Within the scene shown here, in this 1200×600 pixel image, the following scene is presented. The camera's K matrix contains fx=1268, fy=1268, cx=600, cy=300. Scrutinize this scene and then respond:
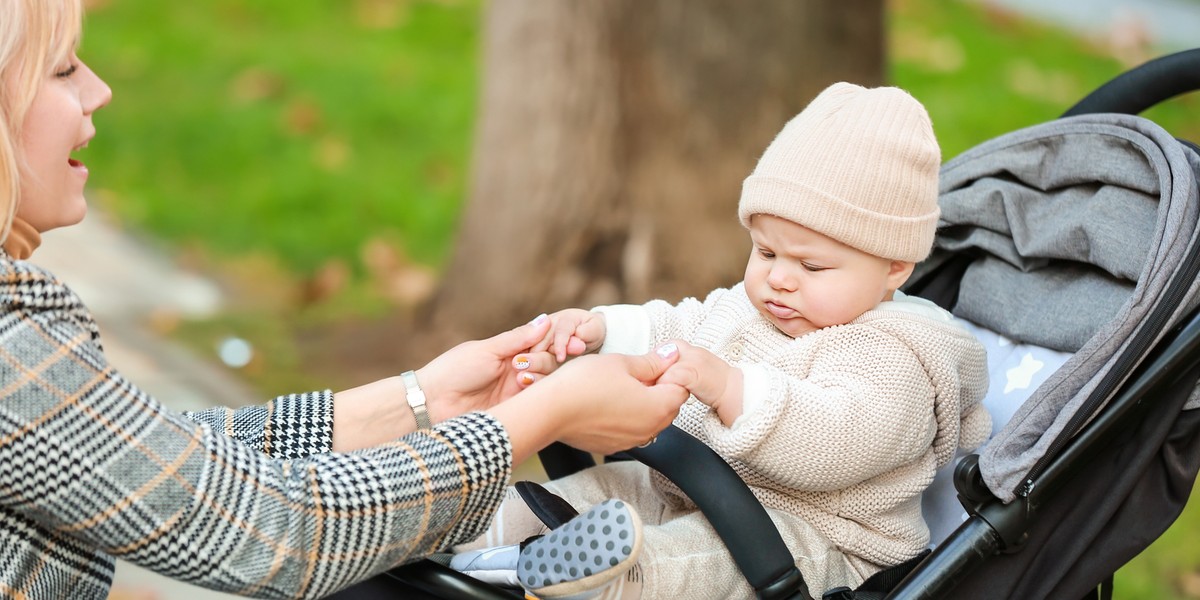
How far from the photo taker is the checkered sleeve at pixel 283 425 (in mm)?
2082

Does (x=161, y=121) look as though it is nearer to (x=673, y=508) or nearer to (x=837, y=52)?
(x=837, y=52)

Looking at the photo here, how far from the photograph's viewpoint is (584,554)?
176 centimetres

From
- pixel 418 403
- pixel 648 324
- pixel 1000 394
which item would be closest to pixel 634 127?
pixel 648 324

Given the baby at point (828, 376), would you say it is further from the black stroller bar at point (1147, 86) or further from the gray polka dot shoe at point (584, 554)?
the black stroller bar at point (1147, 86)

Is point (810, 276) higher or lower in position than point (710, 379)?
higher

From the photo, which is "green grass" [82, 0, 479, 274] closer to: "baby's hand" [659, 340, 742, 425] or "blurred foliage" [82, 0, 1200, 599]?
"blurred foliage" [82, 0, 1200, 599]

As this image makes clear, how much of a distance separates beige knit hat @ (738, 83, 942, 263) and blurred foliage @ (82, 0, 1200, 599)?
3095 millimetres

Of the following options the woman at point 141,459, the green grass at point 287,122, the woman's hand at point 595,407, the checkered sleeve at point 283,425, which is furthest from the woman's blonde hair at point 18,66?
the green grass at point 287,122

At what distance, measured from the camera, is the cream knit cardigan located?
1972 millimetres

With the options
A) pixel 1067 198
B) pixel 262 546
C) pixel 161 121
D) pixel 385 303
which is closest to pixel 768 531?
pixel 262 546

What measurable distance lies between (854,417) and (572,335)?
0.55 m

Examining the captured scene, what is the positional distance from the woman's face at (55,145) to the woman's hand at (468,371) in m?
0.67

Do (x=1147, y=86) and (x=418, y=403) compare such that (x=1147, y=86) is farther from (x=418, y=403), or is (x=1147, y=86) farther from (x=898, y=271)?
(x=418, y=403)

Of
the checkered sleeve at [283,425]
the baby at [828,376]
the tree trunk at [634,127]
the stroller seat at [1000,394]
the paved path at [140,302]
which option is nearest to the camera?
the baby at [828,376]
